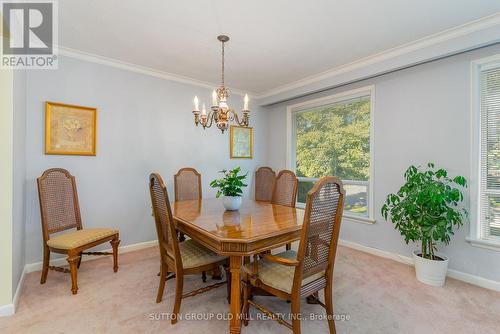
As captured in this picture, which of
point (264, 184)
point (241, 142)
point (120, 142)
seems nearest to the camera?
point (120, 142)

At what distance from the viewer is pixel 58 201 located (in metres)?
2.56

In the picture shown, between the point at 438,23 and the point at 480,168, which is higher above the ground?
the point at 438,23

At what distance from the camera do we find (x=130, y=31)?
2.41 m

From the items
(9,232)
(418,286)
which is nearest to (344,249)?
(418,286)

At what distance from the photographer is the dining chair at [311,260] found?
1426 mm

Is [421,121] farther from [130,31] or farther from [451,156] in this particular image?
[130,31]

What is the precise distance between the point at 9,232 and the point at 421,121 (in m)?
4.20

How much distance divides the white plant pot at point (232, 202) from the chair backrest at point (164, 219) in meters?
0.63

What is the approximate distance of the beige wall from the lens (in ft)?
6.10

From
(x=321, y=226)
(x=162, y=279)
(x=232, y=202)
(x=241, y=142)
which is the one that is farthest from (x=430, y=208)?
(x=241, y=142)

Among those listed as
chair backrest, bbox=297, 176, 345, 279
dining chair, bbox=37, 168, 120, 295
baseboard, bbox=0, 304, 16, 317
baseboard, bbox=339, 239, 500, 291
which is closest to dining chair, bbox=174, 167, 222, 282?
dining chair, bbox=37, 168, 120, 295

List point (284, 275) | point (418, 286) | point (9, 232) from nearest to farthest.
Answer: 1. point (284, 275)
2. point (9, 232)
3. point (418, 286)

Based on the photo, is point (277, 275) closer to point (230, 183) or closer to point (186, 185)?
point (230, 183)

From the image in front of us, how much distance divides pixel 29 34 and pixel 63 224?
78.0 inches
